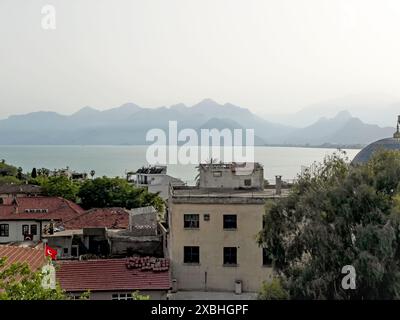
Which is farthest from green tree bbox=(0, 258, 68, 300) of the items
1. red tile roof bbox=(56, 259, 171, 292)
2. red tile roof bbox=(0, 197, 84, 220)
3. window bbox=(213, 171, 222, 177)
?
red tile roof bbox=(0, 197, 84, 220)

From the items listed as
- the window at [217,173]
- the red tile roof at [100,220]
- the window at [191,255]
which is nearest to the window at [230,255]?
the window at [191,255]

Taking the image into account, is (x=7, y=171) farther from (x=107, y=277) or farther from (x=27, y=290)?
(x=27, y=290)

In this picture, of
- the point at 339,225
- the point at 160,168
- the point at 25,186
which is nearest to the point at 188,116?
the point at 160,168

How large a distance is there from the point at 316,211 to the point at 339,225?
2.33 feet

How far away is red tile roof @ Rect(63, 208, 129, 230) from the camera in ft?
86.9

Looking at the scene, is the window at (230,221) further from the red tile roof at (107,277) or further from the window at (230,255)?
the red tile roof at (107,277)

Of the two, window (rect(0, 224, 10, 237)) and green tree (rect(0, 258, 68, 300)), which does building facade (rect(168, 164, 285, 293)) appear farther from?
window (rect(0, 224, 10, 237))

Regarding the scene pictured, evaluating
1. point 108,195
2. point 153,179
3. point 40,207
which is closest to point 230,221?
point 40,207

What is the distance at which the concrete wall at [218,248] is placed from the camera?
1986 cm

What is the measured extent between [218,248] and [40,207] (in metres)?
16.6

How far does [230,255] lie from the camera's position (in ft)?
65.6

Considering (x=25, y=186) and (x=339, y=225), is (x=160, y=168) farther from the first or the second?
(x=339, y=225)

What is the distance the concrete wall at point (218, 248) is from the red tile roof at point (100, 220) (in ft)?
22.1

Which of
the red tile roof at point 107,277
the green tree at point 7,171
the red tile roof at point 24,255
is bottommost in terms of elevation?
the red tile roof at point 107,277
